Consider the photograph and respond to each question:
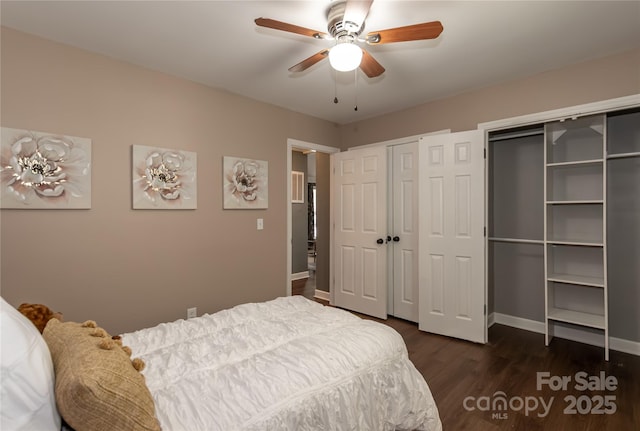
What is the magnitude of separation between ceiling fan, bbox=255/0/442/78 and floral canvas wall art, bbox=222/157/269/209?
1695mm

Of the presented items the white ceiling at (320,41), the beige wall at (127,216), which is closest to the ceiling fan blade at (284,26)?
the white ceiling at (320,41)

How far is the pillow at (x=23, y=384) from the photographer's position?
824mm

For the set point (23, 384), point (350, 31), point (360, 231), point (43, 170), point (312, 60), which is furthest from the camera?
point (360, 231)

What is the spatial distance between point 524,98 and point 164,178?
3.47 meters

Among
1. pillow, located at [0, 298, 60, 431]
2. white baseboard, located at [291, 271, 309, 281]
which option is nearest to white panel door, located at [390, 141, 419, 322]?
white baseboard, located at [291, 271, 309, 281]

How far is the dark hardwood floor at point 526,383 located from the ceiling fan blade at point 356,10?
2457 millimetres

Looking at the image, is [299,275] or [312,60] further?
[299,275]

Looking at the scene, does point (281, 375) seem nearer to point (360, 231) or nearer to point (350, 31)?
point (350, 31)

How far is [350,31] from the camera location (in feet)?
6.23

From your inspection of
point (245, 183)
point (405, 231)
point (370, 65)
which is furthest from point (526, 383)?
point (245, 183)

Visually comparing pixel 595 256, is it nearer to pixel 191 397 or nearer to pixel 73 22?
pixel 191 397

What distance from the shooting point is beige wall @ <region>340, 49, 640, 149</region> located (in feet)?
8.43

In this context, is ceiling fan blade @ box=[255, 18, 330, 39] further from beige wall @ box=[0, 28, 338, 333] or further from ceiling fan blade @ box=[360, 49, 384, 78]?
beige wall @ box=[0, 28, 338, 333]

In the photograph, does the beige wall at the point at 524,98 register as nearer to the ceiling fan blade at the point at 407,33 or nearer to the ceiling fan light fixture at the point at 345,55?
the ceiling fan blade at the point at 407,33
